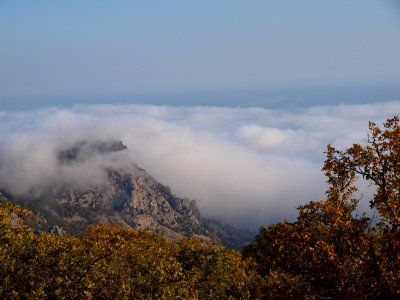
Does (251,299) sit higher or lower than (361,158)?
lower

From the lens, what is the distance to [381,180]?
33750 millimetres

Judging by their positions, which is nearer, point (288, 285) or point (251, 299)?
point (288, 285)

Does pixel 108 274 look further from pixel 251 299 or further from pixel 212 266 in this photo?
pixel 212 266

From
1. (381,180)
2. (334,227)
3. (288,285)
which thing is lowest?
(288,285)

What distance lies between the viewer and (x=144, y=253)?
177 feet

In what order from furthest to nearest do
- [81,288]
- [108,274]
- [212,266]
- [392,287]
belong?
[212,266] < [108,274] < [81,288] < [392,287]

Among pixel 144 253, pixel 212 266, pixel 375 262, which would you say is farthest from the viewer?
pixel 212 266

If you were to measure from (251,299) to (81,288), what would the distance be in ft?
94.2

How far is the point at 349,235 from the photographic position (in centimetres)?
3231

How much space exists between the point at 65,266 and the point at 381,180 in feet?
83.5

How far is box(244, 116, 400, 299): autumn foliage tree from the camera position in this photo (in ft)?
101

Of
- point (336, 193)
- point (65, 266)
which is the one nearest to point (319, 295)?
point (336, 193)

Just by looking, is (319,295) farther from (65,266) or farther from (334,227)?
(65,266)

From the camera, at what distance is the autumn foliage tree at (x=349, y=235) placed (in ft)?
101
